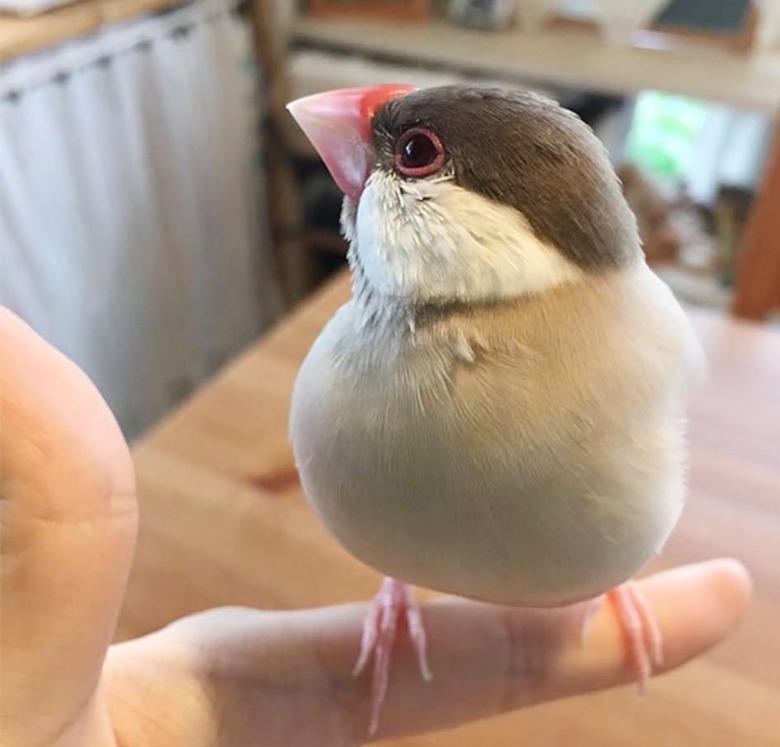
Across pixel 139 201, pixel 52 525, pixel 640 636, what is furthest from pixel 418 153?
pixel 139 201

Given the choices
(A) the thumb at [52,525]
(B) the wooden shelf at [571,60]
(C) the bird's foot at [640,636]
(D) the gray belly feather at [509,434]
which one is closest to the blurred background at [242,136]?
(B) the wooden shelf at [571,60]

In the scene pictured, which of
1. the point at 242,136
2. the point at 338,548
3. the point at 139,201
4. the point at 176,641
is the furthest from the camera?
the point at 242,136

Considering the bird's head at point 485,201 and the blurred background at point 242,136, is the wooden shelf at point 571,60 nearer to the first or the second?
the blurred background at point 242,136

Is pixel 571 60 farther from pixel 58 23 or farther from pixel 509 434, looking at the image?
pixel 509 434

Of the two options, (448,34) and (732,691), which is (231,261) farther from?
(732,691)

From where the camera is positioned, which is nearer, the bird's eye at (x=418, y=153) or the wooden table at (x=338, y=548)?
the bird's eye at (x=418, y=153)

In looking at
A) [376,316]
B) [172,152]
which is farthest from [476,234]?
[172,152]
